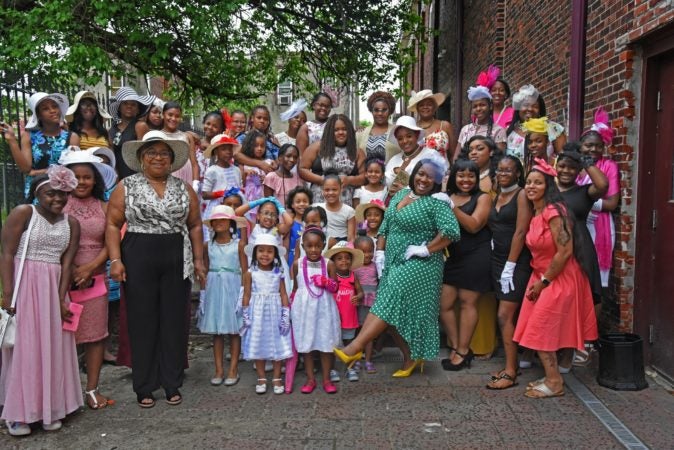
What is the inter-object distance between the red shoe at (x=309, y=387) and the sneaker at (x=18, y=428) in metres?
1.93

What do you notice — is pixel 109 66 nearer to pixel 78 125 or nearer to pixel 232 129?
pixel 232 129

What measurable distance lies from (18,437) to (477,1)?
10429 mm

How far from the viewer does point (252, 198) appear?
6547 millimetres

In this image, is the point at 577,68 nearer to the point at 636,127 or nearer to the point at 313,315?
the point at 636,127

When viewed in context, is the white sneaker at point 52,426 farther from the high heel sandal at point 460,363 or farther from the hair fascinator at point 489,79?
the hair fascinator at point 489,79

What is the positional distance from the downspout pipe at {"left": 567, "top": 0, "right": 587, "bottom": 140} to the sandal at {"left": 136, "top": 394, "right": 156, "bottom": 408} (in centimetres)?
475

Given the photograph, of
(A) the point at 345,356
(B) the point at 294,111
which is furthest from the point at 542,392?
(B) the point at 294,111

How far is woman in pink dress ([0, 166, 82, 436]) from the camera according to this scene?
3.99 meters

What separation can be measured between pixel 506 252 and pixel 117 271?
3064 mm

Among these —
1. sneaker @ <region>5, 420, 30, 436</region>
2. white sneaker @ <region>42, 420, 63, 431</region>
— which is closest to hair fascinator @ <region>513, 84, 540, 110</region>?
white sneaker @ <region>42, 420, 63, 431</region>

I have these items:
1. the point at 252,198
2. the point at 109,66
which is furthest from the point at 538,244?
the point at 109,66

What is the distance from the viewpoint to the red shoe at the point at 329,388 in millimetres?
4793

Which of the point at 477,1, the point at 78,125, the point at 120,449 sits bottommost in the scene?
the point at 120,449

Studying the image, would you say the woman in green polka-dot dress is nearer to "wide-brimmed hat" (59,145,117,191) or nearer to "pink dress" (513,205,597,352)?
"pink dress" (513,205,597,352)
